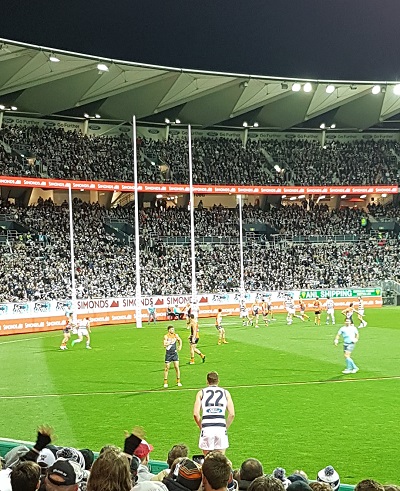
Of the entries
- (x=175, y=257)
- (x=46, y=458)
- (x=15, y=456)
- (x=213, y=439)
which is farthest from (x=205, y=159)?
(x=46, y=458)

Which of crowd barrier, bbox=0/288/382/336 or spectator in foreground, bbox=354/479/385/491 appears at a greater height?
spectator in foreground, bbox=354/479/385/491

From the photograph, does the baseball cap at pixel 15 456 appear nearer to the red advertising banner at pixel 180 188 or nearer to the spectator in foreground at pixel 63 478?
the spectator in foreground at pixel 63 478

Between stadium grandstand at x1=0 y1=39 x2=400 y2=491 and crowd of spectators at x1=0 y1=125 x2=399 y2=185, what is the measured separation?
0.55 feet

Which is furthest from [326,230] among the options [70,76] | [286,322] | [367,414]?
[367,414]

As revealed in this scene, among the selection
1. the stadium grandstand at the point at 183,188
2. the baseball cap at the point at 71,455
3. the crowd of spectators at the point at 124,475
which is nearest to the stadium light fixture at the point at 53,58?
the stadium grandstand at the point at 183,188

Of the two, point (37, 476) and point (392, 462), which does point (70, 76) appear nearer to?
point (392, 462)

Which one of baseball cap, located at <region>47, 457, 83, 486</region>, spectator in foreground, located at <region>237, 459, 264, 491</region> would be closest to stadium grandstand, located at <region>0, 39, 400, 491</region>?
spectator in foreground, located at <region>237, 459, 264, 491</region>

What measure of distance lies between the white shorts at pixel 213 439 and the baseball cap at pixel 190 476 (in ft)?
17.0

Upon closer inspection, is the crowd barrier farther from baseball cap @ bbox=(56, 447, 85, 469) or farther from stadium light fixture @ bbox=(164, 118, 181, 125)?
baseball cap @ bbox=(56, 447, 85, 469)

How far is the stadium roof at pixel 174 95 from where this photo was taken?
1901 inches

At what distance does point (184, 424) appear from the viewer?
15.0 meters

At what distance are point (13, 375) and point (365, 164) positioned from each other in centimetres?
5310

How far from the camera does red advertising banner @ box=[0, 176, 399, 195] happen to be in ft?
167

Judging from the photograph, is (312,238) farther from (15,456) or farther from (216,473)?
(216,473)
